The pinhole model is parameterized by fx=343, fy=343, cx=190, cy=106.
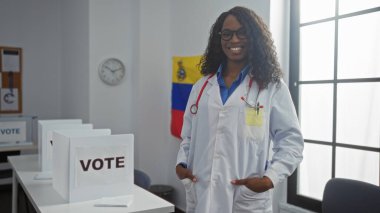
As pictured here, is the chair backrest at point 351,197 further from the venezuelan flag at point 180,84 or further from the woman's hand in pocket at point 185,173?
the venezuelan flag at point 180,84

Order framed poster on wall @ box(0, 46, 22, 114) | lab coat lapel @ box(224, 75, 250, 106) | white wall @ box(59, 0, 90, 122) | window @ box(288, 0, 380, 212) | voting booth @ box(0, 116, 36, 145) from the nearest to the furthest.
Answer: lab coat lapel @ box(224, 75, 250, 106) → window @ box(288, 0, 380, 212) → voting booth @ box(0, 116, 36, 145) → white wall @ box(59, 0, 90, 122) → framed poster on wall @ box(0, 46, 22, 114)

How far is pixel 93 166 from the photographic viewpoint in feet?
4.88

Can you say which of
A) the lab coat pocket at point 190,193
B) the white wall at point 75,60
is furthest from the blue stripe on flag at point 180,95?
the lab coat pocket at point 190,193

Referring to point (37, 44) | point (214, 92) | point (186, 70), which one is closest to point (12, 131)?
point (37, 44)

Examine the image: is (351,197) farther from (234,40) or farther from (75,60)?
(75,60)

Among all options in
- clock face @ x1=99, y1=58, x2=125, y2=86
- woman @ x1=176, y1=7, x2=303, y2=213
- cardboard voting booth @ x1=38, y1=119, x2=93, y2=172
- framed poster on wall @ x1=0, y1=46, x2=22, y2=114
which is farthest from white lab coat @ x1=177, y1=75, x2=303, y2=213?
framed poster on wall @ x1=0, y1=46, x2=22, y2=114

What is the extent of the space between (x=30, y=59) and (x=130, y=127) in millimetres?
1792

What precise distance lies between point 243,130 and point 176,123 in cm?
228

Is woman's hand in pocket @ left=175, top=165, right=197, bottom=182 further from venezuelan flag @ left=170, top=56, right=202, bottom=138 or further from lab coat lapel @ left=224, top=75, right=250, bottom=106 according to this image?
venezuelan flag @ left=170, top=56, right=202, bottom=138

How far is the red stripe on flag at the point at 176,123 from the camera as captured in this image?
11.4ft

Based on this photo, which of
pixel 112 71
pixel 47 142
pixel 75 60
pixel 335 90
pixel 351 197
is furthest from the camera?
pixel 75 60

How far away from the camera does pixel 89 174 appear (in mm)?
1484

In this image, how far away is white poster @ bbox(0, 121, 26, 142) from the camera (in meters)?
3.53

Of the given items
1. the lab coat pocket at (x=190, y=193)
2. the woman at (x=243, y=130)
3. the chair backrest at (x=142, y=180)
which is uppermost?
the woman at (x=243, y=130)
